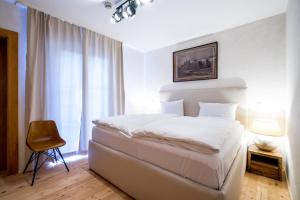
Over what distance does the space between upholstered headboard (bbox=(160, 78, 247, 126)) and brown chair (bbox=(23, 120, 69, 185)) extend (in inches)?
97.5

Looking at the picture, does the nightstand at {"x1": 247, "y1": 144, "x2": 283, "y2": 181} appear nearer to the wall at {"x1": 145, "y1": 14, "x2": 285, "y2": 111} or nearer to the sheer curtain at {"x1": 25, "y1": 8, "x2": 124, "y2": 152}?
the wall at {"x1": 145, "y1": 14, "x2": 285, "y2": 111}

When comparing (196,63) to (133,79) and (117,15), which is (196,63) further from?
(117,15)

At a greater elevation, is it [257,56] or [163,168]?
[257,56]

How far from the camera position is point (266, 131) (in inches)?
81.9

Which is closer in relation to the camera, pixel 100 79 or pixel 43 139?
pixel 43 139

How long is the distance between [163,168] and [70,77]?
2350 mm

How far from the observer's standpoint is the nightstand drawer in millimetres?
1999

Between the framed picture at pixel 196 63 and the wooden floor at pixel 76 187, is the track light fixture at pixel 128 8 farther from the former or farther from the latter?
the wooden floor at pixel 76 187

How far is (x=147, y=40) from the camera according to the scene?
3.49 metres

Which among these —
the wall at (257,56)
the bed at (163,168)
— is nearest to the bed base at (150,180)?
the bed at (163,168)

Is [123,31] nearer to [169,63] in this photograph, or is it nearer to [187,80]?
[169,63]

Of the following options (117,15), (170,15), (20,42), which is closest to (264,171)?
(170,15)

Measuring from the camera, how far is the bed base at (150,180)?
1.10 metres

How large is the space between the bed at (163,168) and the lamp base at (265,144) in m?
0.77
